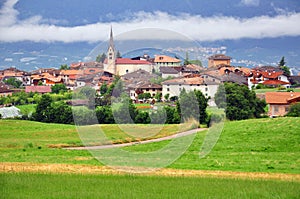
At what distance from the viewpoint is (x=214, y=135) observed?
28.6 meters

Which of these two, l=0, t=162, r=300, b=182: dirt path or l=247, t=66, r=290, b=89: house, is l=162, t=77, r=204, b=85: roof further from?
l=247, t=66, r=290, b=89: house

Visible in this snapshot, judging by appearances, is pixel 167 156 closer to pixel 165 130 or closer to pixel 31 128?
pixel 165 130

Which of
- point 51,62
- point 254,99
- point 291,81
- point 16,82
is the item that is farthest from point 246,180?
point 51,62

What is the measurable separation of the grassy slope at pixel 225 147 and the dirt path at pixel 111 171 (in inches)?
50.5

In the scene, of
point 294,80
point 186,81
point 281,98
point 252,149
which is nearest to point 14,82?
point 294,80

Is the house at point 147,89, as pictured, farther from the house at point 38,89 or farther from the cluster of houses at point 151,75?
the house at point 38,89

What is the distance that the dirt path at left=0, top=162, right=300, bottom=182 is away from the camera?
52.9ft

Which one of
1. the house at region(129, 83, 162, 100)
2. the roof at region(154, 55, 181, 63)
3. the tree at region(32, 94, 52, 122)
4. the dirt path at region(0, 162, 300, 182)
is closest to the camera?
the dirt path at region(0, 162, 300, 182)

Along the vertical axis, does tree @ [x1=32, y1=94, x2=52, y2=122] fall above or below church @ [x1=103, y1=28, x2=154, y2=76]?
below

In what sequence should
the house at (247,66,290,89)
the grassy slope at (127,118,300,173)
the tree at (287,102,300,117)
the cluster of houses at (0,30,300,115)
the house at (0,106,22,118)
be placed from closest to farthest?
the grassy slope at (127,118,300,173) → the cluster of houses at (0,30,300,115) → the tree at (287,102,300,117) → the house at (0,106,22,118) → the house at (247,66,290,89)

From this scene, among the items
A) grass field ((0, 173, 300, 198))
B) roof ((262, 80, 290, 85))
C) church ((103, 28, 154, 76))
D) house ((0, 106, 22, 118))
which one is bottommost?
grass field ((0, 173, 300, 198))

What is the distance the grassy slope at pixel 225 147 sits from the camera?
1956 centimetres

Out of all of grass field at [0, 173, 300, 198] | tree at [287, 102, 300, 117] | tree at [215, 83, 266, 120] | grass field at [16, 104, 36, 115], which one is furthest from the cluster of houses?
grass field at [16, 104, 36, 115]

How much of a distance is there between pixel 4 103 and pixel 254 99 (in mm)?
32547
